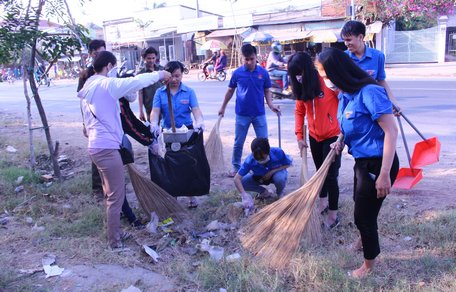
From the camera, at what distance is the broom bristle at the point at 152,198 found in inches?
157

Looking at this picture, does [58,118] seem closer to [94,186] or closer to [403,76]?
[94,186]

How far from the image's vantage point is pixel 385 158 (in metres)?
2.42

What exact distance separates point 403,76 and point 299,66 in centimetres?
1483

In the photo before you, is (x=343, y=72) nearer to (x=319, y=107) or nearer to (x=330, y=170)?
(x=319, y=107)

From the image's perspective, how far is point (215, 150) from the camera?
5535 millimetres

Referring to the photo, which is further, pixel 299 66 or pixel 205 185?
pixel 205 185

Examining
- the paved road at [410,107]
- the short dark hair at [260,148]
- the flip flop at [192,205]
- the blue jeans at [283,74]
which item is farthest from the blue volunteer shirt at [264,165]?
the blue jeans at [283,74]

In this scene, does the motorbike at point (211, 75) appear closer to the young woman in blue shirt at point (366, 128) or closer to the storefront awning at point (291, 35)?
the storefront awning at point (291, 35)

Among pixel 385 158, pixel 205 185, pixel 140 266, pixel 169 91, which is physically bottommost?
pixel 140 266

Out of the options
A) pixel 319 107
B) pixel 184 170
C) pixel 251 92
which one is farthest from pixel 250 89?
pixel 319 107

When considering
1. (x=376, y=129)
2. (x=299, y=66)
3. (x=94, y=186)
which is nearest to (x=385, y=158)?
(x=376, y=129)

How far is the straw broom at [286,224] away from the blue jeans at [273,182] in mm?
847

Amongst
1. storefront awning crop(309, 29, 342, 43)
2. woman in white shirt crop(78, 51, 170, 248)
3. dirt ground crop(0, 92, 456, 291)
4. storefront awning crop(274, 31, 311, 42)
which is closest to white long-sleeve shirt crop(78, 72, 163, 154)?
woman in white shirt crop(78, 51, 170, 248)

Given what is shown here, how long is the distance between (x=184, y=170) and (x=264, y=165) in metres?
0.76
